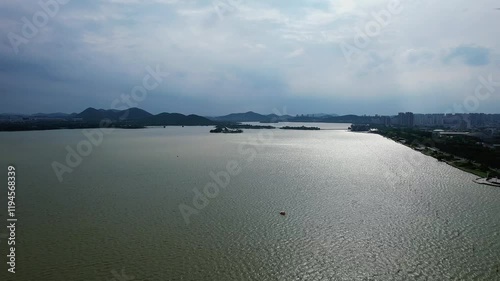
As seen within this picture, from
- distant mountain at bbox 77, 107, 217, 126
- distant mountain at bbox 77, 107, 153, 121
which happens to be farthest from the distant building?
distant mountain at bbox 77, 107, 153, 121

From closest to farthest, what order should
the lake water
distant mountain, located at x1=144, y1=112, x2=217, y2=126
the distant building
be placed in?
1. the lake water
2. the distant building
3. distant mountain, located at x1=144, y1=112, x2=217, y2=126

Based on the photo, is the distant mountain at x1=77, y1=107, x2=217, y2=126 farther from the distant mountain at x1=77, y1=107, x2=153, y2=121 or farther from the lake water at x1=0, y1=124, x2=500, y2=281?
the lake water at x1=0, y1=124, x2=500, y2=281

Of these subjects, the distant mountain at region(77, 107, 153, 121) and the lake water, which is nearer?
the lake water

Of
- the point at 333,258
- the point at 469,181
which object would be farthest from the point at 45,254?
the point at 469,181

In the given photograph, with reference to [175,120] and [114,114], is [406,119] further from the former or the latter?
[114,114]

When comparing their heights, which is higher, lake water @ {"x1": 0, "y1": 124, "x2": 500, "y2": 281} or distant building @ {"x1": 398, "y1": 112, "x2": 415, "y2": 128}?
distant building @ {"x1": 398, "y1": 112, "x2": 415, "y2": 128}

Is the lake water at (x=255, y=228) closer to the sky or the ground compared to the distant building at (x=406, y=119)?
closer to the ground

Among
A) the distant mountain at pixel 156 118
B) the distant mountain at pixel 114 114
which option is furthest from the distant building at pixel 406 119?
the distant mountain at pixel 114 114

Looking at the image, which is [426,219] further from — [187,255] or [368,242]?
[187,255]

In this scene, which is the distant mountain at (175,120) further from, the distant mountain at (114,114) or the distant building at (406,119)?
the distant building at (406,119)
